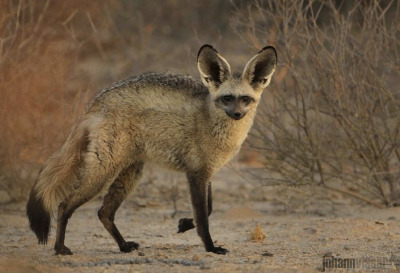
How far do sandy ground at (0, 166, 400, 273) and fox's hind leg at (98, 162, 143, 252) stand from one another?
0.42 feet

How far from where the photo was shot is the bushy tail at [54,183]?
5.76m

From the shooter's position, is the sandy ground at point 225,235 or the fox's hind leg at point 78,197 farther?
the fox's hind leg at point 78,197

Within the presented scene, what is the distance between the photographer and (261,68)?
19.9 ft

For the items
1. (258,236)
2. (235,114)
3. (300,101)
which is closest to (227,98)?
(235,114)

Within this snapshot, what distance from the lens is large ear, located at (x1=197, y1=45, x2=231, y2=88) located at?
19.6 ft

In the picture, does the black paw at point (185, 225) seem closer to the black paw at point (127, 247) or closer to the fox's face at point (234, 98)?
the black paw at point (127, 247)

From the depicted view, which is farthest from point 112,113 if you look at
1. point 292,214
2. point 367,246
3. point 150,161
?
point 292,214

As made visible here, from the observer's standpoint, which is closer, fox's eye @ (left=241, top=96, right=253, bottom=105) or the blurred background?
fox's eye @ (left=241, top=96, right=253, bottom=105)

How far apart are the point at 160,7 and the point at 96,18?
342 cm

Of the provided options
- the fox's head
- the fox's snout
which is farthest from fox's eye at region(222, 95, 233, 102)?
the fox's snout

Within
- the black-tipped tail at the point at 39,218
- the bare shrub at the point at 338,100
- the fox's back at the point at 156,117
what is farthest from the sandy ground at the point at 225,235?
the fox's back at the point at 156,117

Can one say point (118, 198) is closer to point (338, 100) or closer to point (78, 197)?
point (78, 197)

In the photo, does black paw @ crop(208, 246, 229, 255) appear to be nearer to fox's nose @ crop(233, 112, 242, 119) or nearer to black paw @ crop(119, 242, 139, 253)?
black paw @ crop(119, 242, 139, 253)

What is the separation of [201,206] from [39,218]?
4.08 feet
